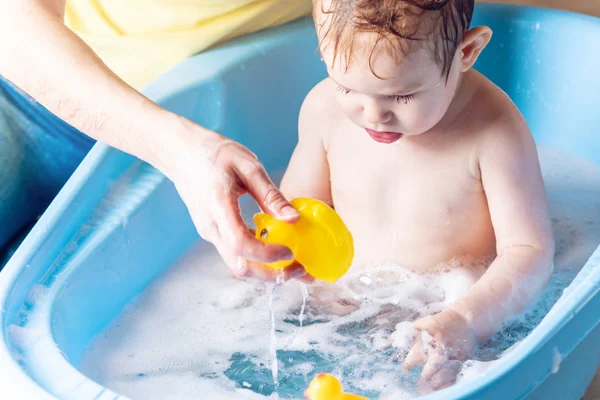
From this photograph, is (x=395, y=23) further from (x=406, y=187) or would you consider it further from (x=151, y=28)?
(x=151, y=28)

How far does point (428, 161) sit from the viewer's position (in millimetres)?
1164

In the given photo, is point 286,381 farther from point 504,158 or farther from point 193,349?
point 504,158

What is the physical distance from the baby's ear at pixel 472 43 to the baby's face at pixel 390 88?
2cm

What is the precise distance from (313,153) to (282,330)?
0.28m

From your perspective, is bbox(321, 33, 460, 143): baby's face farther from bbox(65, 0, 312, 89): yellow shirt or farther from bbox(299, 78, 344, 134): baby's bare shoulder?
bbox(65, 0, 312, 89): yellow shirt

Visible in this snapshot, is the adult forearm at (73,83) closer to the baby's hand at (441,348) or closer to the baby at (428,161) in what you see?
the baby at (428,161)

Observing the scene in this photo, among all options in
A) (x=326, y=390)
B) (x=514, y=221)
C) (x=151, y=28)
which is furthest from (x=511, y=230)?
(x=151, y=28)

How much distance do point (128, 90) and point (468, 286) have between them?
0.55 metres

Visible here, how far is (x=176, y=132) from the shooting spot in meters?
0.96

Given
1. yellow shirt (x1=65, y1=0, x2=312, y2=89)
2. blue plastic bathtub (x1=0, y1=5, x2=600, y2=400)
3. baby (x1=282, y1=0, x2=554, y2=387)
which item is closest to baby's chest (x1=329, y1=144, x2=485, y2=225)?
baby (x1=282, y1=0, x2=554, y2=387)

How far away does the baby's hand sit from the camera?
96 centimetres

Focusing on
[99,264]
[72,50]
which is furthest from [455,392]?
[72,50]

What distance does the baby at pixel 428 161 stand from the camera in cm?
96

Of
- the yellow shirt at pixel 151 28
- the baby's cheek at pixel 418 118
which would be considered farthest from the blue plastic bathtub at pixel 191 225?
the baby's cheek at pixel 418 118
